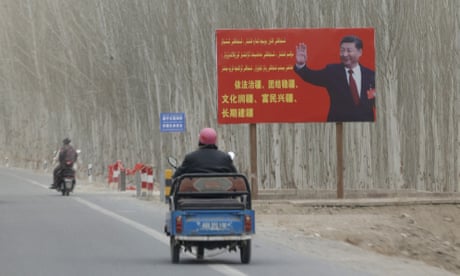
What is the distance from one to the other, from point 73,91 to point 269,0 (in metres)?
28.2

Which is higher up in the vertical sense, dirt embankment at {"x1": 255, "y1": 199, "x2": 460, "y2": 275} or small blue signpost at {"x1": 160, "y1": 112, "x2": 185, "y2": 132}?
small blue signpost at {"x1": 160, "y1": 112, "x2": 185, "y2": 132}

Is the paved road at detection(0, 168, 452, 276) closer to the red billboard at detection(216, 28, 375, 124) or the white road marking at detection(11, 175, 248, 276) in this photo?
the white road marking at detection(11, 175, 248, 276)

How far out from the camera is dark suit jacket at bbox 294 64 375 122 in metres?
35.3

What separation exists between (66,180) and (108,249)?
65.9ft

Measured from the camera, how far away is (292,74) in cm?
3509

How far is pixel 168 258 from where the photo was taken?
16.6 m

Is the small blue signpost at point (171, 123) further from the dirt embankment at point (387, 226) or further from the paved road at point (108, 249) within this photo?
the paved road at point (108, 249)

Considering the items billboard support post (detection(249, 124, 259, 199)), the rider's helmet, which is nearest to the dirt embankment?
billboard support post (detection(249, 124, 259, 199))

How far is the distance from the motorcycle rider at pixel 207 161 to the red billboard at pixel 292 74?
1860 cm

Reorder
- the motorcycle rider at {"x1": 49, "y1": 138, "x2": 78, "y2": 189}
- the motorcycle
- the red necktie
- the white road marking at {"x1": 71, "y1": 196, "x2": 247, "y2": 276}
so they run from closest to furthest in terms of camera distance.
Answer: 1. the white road marking at {"x1": 71, "y1": 196, "x2": 247, "y2": 276}
2. the red necktie
3. the motorcycle
4. the motorcycle rider at {"x1": 49, "y1": 138, "x2": 78, "y2": 189}


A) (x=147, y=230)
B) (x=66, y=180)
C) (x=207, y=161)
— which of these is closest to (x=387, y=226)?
(x=147, y=230)

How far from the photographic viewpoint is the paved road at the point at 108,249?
48.9 ft

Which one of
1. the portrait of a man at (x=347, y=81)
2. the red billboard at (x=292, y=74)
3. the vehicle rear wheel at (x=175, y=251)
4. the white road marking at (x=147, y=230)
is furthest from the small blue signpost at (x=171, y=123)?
the vehicle rear wheel at (x=175, y=251)

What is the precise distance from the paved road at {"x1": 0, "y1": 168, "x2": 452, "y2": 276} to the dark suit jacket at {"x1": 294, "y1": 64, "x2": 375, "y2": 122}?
668 centimetres
